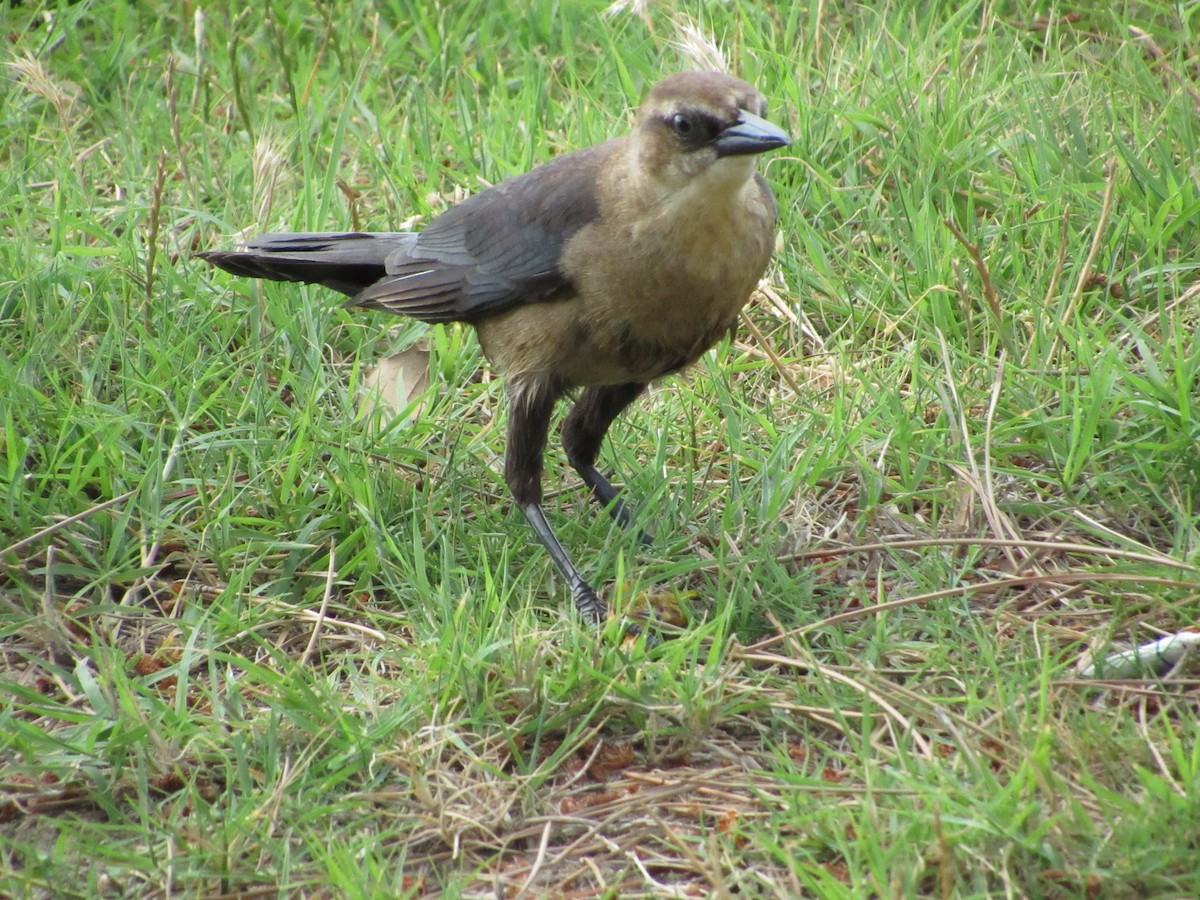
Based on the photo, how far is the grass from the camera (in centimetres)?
285

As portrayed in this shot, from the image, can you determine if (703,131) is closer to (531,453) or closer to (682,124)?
(682,124)

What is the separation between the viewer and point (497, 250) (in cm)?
405

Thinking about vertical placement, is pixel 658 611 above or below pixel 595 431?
below

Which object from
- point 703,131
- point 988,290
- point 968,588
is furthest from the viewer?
point 988,290

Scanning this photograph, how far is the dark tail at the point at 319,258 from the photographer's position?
4293 mm

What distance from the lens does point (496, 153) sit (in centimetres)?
527

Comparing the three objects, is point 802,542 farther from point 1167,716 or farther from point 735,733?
point 1167,716

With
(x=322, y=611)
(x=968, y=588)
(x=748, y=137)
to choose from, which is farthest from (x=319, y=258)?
(x=968, y=588)

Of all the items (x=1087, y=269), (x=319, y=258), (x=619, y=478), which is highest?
(x=319, y=258)

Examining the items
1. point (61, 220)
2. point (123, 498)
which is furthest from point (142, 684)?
point (61, 220)

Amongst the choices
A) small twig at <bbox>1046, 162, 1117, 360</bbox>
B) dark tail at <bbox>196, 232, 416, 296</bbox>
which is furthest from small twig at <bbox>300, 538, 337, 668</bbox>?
small twig at <bbox>1046, 162, 1117, 360</bbox>

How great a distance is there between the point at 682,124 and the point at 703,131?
0.06 meters

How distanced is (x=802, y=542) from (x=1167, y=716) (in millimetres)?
1137

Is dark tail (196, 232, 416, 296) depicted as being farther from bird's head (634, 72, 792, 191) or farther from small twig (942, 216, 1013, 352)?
small twig (942, 216, 1013, 352)
